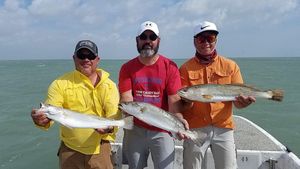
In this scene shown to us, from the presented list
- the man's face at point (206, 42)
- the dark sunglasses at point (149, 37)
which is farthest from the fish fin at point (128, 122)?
the man's face at point (206, 42)

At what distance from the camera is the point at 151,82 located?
5105 millimetres

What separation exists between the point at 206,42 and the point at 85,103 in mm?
1952

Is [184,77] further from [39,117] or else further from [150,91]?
[39,117]

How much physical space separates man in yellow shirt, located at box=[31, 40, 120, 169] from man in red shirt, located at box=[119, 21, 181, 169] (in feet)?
0.97

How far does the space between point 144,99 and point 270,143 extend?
10.4ft

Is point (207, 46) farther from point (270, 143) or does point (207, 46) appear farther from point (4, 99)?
point (4, 99)

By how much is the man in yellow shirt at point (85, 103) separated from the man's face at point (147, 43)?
637 millimetres

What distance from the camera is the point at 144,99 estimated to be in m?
5.10

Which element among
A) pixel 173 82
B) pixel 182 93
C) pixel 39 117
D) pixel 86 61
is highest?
pixel 86 61

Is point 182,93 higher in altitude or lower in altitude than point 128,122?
higher

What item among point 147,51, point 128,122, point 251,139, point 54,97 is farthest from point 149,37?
point 251,139

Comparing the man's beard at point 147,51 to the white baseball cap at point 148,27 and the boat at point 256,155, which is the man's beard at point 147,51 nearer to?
the white baseball cap at point 148,27

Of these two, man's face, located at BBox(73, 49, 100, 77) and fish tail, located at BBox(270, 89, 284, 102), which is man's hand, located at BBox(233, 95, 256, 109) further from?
man's face, located at BBox(73, 49, 100, 77)

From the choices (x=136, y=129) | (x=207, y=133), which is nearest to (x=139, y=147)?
(x=136, y=129)
